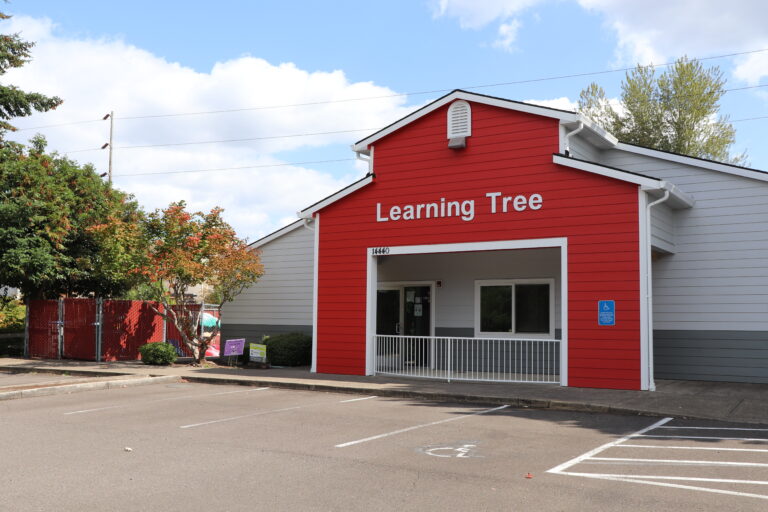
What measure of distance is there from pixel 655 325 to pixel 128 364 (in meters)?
14.4

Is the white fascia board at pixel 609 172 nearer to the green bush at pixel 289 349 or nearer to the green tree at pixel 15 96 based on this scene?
the green bush at pixel 289 349

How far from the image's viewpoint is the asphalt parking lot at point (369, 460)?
235 inches

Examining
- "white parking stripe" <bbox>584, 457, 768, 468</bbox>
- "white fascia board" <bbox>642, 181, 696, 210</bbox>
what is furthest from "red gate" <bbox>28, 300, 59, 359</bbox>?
"white parking stripe" <bbox>584, 457, 768, 468</bbox>

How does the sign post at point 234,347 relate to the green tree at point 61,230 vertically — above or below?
below

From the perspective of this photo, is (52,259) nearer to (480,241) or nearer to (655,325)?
(480,241)

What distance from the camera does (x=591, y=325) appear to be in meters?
14.2

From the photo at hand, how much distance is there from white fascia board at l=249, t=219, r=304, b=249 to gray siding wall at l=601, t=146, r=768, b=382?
33.5ft

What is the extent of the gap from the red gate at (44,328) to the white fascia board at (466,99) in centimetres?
1164

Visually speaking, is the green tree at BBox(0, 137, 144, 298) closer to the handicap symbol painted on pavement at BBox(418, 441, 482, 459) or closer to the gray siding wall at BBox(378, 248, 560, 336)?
the gray siding wall at BBox(378, 248, 560, 336)

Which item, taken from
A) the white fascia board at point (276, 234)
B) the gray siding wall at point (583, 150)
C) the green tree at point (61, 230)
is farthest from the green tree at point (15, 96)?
the gray siding wall at point (583, 150)

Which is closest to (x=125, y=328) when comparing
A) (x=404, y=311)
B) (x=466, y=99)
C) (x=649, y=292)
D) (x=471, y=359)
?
(x=404, y=311)

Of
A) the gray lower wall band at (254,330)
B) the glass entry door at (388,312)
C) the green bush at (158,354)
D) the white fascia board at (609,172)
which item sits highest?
the white fascia board at (609,172)

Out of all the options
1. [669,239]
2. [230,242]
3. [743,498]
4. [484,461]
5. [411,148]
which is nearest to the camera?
[743,498]

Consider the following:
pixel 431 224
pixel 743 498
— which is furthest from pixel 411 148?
pixel 743 498
